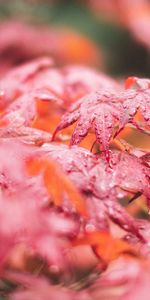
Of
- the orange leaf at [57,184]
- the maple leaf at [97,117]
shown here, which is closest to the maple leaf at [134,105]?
the maple leaf at [97,117]

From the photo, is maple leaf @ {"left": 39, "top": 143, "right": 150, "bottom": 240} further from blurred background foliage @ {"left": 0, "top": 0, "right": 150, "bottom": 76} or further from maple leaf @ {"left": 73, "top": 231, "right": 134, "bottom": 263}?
blurred background foliage @ {"left": 0, "top": 0, "right": 150, "bottom": 76}

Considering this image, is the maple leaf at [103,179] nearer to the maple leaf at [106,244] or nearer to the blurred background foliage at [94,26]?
the maple leaf at [106,244]

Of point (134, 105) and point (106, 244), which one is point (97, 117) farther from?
point (106, 244)

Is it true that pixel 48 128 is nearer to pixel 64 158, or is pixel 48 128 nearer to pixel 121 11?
pixel 64 158

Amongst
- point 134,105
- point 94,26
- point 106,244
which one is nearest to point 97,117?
point 134,105

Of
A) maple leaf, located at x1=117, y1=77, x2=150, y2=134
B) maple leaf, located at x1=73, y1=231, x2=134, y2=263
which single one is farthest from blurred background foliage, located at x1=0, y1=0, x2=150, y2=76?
maple leaf, located at x1=73, y1=231, x2=134, y2=263

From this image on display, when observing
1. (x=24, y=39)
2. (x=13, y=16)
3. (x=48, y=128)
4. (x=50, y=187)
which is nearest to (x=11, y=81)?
(x=48, y=128)
